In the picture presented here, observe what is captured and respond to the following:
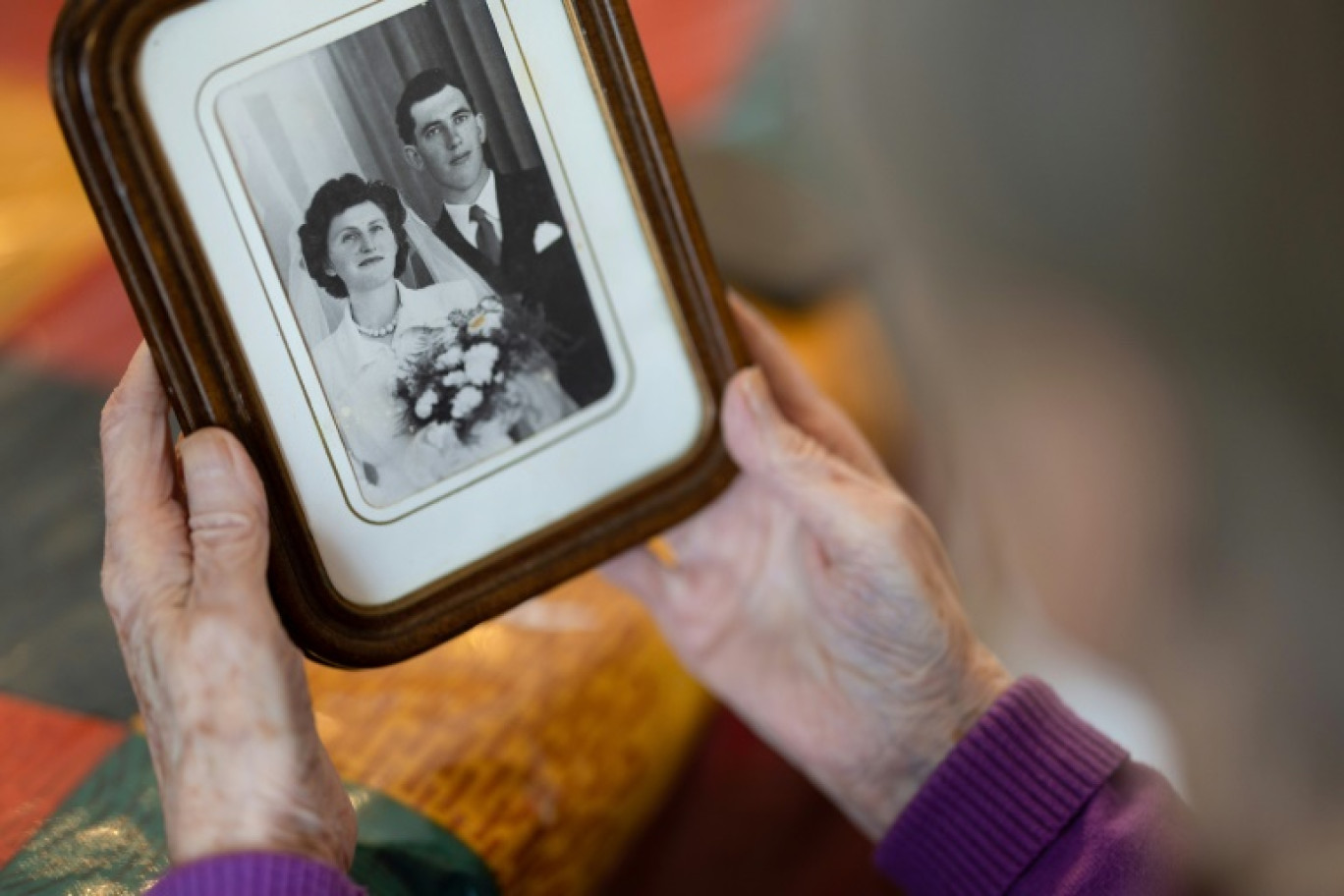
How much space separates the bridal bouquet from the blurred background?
21 centimetres

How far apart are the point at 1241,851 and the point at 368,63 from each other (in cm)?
50

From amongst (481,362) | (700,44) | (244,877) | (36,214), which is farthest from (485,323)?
(700,44)

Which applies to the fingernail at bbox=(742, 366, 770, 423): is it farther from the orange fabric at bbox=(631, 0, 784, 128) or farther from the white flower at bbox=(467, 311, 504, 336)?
the orange fabric at bbox=(631, 0, 784, 128)

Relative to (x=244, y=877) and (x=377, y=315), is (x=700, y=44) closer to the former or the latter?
(x=377, y=315)

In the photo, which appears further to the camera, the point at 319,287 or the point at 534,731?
the point at 534,731

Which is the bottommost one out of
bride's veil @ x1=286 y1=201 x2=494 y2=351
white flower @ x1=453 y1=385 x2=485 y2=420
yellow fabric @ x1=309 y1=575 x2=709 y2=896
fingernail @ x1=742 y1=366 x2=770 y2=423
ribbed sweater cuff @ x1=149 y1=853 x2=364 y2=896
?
yellow fabric @ x1=309 y1=575 x2=709 y2=896

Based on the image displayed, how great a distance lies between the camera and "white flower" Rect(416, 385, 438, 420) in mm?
617

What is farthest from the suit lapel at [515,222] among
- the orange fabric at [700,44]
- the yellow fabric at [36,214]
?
the orange fabric at [700,44]

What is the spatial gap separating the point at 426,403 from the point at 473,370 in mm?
30

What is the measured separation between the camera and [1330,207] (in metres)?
0.51

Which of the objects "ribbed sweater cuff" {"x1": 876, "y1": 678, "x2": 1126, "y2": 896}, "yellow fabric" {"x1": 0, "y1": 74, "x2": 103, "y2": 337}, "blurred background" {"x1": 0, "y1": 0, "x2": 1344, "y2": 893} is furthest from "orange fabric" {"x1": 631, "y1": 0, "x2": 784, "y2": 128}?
"ribbed sweater cuff" {"x1": 876, "y1": 678, "x2": 1126, "y2": 896}

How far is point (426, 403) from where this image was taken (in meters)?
0.62

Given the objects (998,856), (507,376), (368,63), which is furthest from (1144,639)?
(368,63)

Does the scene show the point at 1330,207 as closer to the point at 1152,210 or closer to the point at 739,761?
the point at 1152,210
